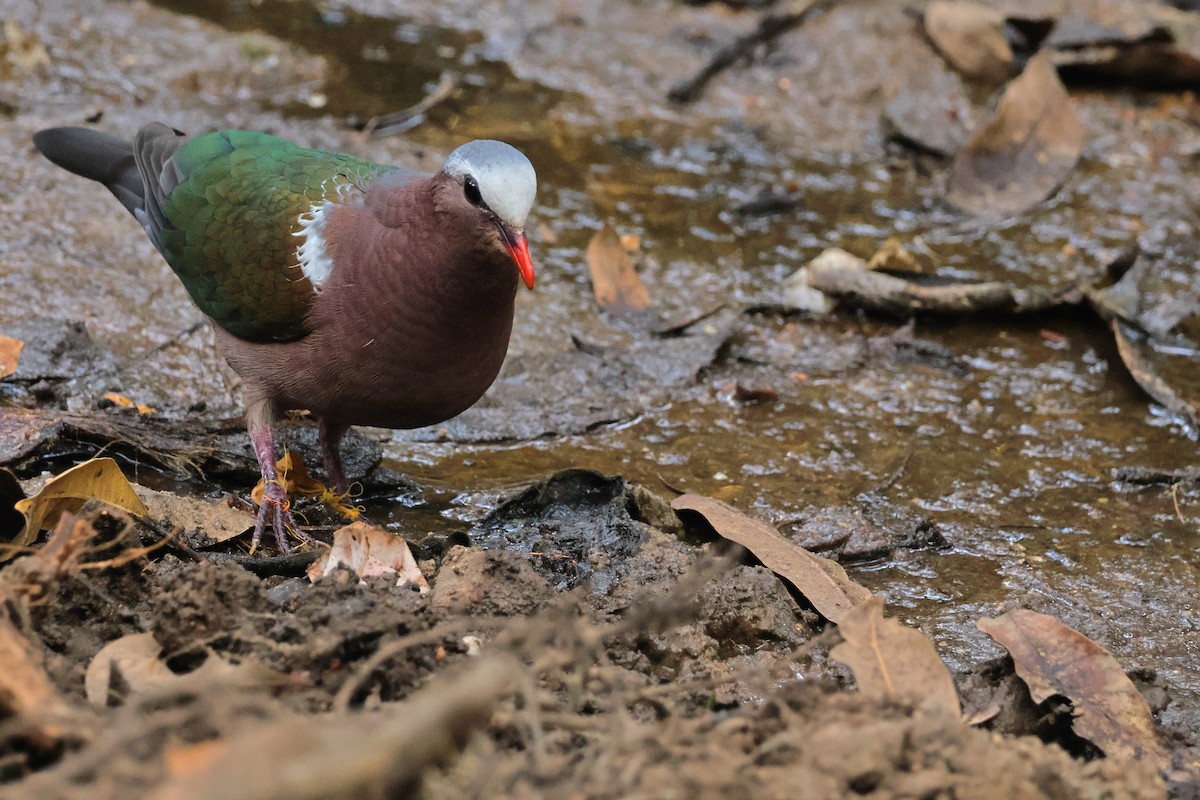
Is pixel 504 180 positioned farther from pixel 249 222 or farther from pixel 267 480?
pixel 267 480

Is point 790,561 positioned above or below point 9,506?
below

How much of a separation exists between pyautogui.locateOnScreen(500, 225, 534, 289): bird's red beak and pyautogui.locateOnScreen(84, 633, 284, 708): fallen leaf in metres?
1.37

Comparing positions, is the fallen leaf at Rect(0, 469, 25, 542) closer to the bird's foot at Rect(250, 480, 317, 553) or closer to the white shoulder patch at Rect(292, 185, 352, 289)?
the bird's foot at Rect(250, 480, 317, 553)

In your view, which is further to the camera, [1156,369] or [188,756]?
[1156,369]

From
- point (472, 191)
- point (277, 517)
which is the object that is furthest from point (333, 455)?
point (472, 191)

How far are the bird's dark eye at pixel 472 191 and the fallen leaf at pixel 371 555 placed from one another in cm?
99

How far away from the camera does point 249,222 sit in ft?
12.9

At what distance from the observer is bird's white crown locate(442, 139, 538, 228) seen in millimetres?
3271

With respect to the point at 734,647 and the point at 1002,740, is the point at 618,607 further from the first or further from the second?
the point at 1002,740

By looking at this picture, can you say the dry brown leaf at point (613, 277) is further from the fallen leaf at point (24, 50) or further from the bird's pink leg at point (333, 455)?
the fallen leaf at point (24, 50)

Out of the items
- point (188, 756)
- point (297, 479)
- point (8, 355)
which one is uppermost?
point (188, 756)

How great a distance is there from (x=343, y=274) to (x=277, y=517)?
2.59 ft

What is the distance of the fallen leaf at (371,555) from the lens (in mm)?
3020

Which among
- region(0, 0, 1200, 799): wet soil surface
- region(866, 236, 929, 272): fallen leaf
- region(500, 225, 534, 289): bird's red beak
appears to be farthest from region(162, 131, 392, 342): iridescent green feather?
region(866, 236, 929, 272): fallen leaf
